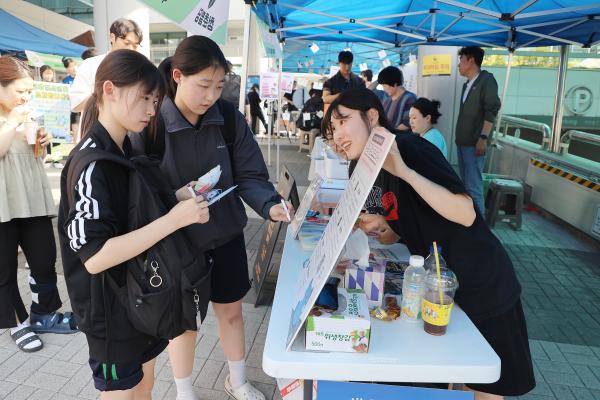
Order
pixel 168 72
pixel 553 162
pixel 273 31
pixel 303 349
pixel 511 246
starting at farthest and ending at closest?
pixel 273 31 → pixel 553 162 → pixel 511 246 → pixel 168 72 → pixel 303 349

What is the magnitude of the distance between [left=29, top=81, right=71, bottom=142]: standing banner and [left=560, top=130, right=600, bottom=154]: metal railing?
5577 mm

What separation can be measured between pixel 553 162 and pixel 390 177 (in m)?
5.46

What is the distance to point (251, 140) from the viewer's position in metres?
1.97

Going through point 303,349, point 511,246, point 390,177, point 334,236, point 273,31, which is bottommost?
point 511,246

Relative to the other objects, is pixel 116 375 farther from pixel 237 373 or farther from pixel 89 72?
pixel 89 72

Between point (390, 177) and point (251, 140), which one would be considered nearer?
point (390, 177)

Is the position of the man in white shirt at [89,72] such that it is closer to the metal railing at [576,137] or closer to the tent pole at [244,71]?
the tent pole at [244,71]

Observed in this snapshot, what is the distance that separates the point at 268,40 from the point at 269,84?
2471 mm

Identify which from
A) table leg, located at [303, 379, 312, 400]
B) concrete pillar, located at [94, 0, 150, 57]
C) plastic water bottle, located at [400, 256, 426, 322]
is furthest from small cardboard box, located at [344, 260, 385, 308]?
concrete pillar, located at [94, 0, 150, 57]

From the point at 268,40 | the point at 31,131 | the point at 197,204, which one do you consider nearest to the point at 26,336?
the point at 31,131

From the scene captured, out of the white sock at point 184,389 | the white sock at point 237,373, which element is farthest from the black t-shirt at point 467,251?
the white sock at point 184,389

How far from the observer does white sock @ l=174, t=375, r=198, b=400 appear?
2.08 m

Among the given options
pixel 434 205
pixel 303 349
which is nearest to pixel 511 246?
pixel 434 205

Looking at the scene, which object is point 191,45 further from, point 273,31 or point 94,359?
point 273,31
